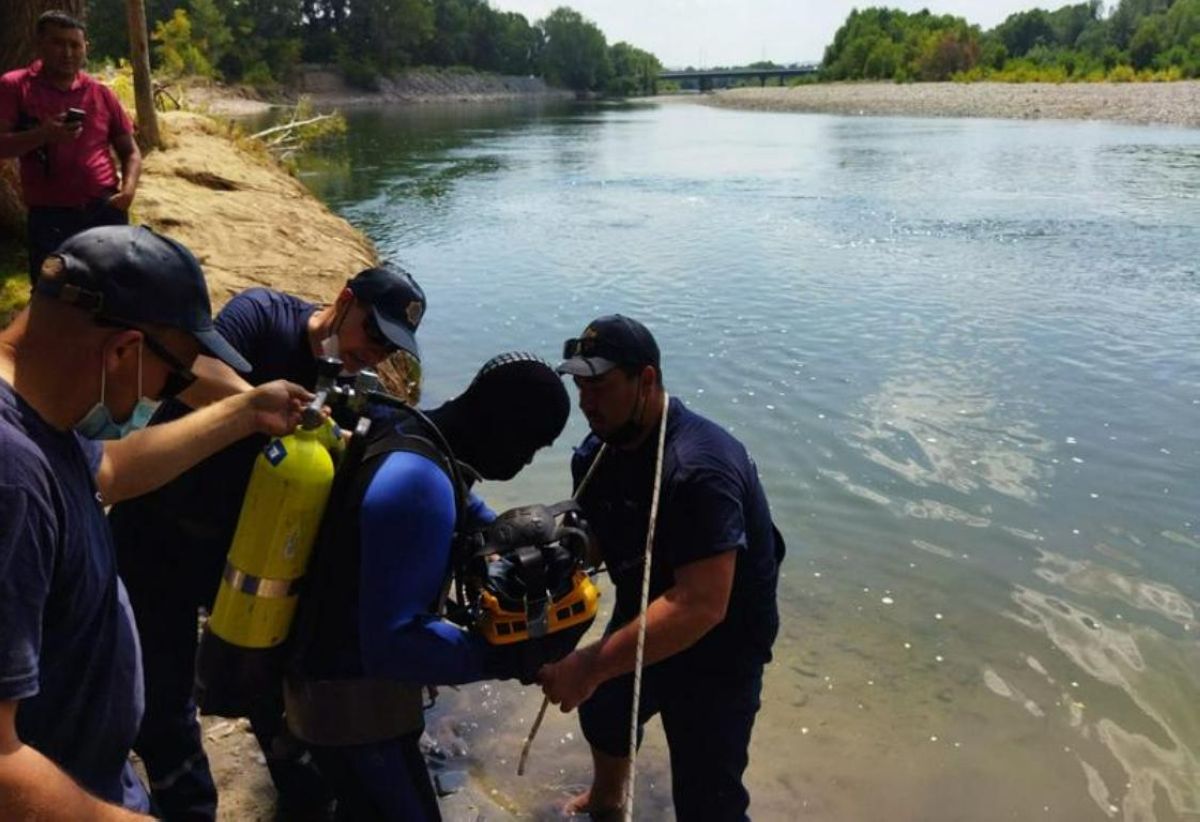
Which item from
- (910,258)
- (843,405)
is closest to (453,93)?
(910,258)

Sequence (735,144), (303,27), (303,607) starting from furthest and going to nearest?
1. (303,27)
2. (735,144)
3. (303,607)

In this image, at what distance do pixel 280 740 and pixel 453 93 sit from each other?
118 meters

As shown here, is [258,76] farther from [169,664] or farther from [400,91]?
[169,664]

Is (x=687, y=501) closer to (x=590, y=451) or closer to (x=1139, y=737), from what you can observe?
(x=590, y=451)

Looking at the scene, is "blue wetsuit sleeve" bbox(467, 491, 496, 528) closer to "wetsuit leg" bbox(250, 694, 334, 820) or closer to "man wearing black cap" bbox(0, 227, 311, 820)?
"man wearing black cap" bbox(0, 227, 311, 820)

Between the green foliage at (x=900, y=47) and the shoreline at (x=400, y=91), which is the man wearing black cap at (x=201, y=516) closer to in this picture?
the shoreline at (x=400, y=91)

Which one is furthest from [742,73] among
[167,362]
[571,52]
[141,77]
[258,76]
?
[167,362]

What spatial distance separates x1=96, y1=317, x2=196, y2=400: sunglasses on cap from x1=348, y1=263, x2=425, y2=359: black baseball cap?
41.2 inches

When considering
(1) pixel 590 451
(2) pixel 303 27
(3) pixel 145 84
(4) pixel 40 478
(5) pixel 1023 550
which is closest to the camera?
(4) pixel 40 478

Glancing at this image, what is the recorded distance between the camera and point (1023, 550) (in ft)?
23.4

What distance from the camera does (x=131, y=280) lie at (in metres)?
1.80

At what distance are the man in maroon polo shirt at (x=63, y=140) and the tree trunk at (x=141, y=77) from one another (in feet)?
21.0

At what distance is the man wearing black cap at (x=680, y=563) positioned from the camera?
9.23 ft

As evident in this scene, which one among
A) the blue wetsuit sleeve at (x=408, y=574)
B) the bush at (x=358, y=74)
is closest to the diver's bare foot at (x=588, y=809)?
the blue wetsuit sleeve at (x=408, y=574)
